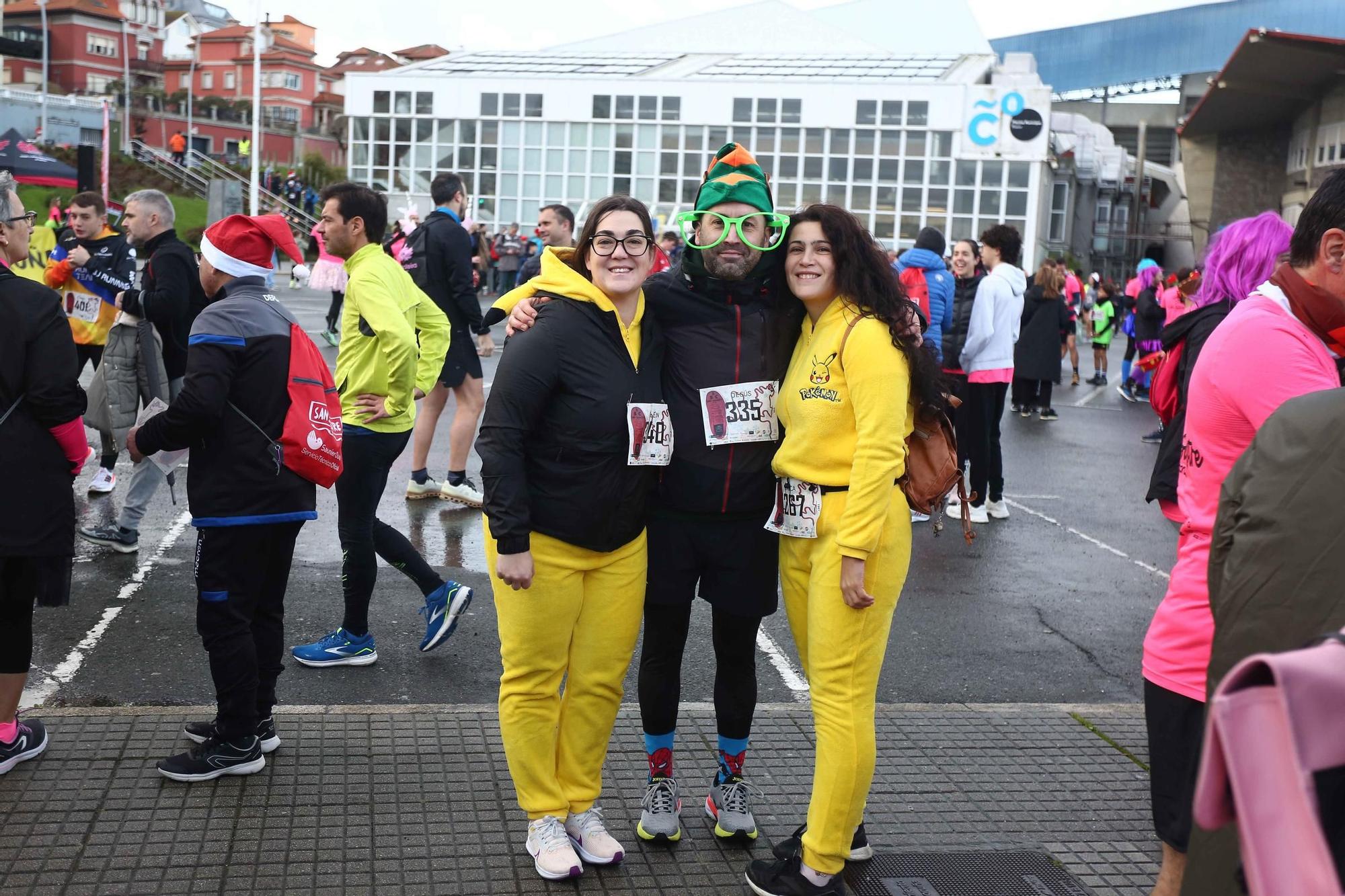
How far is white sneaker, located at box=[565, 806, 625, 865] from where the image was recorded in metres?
3.71

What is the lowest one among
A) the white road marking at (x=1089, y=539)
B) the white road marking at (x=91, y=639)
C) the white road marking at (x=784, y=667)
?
the white road marking at (x=1089, y=539)

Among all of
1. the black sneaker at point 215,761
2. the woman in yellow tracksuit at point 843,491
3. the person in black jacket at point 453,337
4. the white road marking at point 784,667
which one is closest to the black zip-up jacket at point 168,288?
the person in black jacket at point 453,337

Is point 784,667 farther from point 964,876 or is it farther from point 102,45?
point 102,45

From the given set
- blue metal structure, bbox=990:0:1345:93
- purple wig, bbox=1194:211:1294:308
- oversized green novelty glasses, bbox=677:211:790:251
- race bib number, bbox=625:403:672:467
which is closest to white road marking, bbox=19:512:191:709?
race bib number, bbox=625:403:672:467

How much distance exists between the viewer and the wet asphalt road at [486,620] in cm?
534

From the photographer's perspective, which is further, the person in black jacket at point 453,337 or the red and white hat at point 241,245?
the person in black jacket at point 453,337

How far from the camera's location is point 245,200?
5150cm

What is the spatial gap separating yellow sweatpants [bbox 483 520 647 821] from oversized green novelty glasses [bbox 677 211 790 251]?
87cm

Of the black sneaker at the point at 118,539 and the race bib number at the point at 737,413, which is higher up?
the race bib number at the point at 737,413

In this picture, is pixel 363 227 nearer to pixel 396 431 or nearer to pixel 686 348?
pixel 396 431

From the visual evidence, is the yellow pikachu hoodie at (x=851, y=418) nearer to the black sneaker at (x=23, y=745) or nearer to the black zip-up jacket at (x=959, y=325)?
the black sneaker at (x=23, y=745)

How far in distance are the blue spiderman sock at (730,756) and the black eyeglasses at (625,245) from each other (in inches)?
58.4

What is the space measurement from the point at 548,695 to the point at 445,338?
3.82m

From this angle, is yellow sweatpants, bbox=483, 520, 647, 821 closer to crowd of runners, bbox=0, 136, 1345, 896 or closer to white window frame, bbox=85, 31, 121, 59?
crowd of runners, bbox=0, 136, 1345, 896
